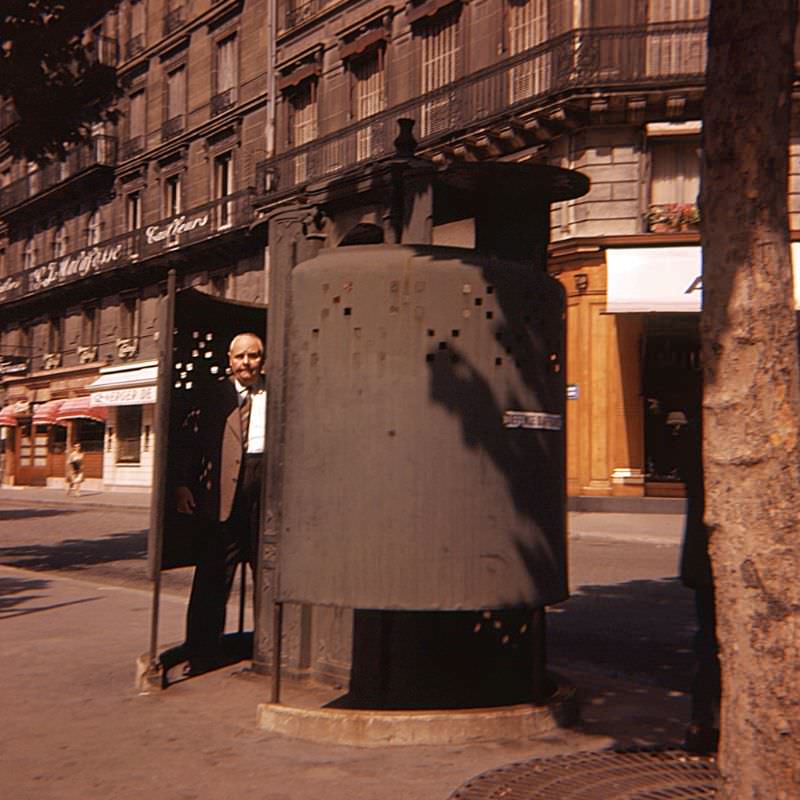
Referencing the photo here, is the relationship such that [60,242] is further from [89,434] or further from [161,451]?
[161,451]

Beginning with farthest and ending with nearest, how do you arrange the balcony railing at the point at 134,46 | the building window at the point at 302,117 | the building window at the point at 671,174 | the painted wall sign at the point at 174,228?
the balcony railing at the point at 134,46 < the painted wall sign at the point at 174,228 < the building window at the point at 302,117 < the building window at the point at 671,174

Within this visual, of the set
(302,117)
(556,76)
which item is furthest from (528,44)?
(302,117)

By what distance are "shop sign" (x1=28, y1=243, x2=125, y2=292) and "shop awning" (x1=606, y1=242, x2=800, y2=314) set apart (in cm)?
2060

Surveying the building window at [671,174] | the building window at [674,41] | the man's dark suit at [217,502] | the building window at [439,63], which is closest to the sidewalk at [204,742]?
the man's dark suit at [217,502]

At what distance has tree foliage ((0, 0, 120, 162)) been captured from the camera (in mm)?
12320

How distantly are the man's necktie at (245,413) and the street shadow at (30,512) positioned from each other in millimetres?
17422

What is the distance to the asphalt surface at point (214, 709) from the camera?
3.96m

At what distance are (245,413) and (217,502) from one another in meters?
0.49

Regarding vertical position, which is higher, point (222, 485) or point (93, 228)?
point (93, 228)

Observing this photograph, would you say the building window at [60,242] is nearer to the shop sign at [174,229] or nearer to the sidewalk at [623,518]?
the shop sign at [174,229]

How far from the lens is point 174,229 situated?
3381 centimetres

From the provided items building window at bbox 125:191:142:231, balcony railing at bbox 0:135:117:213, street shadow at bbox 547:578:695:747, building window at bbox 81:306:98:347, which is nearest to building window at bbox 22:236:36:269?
balcony railing at bbox 0:135:117:213

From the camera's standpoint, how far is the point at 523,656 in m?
4.96

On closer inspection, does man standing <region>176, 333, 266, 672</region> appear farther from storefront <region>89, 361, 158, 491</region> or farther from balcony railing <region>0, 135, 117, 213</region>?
balcony railing <region>0, 135, 117, 213</region>
